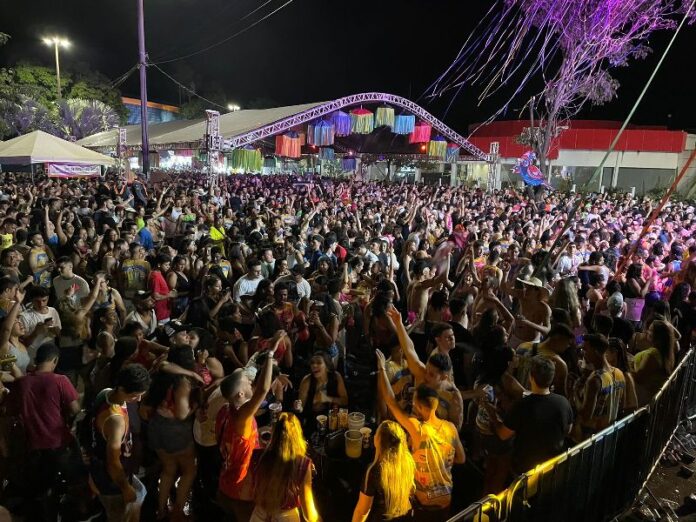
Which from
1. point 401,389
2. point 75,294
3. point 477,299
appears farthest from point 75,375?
point 477,299

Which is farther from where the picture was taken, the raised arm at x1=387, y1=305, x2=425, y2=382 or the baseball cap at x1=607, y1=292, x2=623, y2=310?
the baseball cap at x1=607, y1=292, x2=623, y2=310

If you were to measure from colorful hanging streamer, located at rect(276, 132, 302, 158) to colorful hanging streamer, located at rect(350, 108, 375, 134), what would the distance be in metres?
2.35

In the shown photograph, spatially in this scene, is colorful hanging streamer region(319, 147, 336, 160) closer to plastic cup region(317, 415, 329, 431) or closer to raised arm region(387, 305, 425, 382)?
raised arm region(387, 305, 425, 382)

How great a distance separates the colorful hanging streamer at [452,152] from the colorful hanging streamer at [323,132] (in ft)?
24.0

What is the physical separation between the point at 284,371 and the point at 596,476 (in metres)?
2.68

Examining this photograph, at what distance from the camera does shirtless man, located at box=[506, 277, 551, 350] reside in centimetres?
476

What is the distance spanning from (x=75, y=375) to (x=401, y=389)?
107 inches

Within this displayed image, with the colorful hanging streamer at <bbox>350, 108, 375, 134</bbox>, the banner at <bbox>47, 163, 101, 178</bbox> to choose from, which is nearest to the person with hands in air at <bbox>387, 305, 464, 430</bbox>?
the banner at <bbox>47, 163, 101, 178</bbox>

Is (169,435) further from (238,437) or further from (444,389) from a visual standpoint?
(444,389)

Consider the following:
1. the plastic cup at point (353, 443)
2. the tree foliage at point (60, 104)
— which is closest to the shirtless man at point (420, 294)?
the plastic cup at point (353, 443)

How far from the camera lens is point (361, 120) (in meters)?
18.0

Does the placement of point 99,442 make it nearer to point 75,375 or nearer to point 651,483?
point 75,375

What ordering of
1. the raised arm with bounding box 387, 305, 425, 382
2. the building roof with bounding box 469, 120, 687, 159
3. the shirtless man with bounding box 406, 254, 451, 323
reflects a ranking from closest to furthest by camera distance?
1. the raised arm with bounding box 387, 305, 425, 382
2. the shirtless man with bounding box 406, 254, 451, 323
3. the building roof with bounding box 469, 120, 687, 159

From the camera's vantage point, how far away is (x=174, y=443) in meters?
3.09
